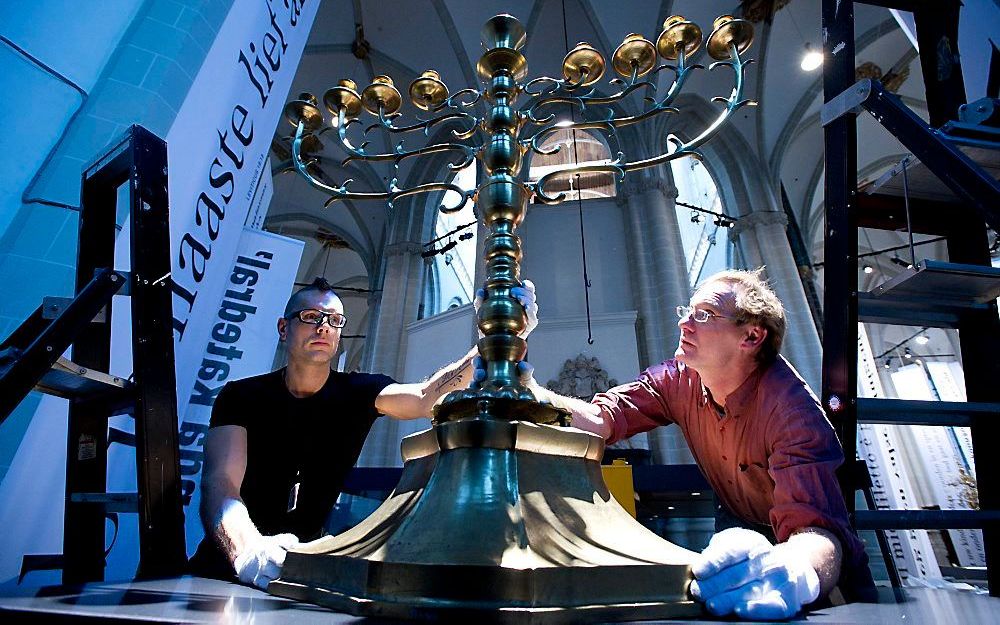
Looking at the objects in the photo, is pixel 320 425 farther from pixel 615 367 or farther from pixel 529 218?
pixel 529 218

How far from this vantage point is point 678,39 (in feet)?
5.40

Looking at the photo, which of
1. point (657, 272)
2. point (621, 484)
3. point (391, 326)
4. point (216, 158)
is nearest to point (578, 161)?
point (657, 272)

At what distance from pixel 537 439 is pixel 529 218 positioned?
403 inches

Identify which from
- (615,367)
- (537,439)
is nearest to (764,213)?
(615,367)

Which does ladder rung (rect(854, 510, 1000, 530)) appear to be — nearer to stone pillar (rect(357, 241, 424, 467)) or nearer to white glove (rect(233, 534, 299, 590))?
white glove (rect(233, 534, 299, 590))

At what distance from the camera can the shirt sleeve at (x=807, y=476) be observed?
1.11 m

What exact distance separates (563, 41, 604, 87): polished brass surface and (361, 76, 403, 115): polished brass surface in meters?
0.58

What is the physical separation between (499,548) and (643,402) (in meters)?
1.20

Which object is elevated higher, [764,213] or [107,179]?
[764,213]

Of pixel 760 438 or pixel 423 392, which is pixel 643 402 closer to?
pixel 760 438

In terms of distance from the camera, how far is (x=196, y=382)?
2525 millimetres

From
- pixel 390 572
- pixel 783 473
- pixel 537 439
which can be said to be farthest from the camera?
pixel 783 473

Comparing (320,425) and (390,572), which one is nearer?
(390,572)

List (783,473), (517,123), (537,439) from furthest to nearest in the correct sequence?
(517,123), (783,473), (537,439)
